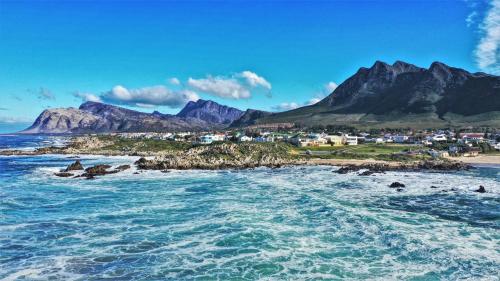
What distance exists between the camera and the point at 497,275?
64.9ft

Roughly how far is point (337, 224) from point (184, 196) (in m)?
17.3

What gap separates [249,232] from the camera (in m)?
27.8

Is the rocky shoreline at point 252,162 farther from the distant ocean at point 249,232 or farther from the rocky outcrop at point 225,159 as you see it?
the distant ocean at point 249,232

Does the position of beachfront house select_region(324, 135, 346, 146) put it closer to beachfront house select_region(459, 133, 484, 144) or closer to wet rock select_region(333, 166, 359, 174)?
beachfront house select_region(459, 133, 484, 144)

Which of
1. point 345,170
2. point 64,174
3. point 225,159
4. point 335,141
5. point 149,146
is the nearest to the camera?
point 64,174

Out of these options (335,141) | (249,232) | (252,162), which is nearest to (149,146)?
(335,141)

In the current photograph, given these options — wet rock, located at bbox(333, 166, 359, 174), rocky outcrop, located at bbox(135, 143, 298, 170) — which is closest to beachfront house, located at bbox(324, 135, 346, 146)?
rocky outcrop, located at bbox(135, 143, 298, 170)

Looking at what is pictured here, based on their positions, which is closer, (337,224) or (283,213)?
(337,224)

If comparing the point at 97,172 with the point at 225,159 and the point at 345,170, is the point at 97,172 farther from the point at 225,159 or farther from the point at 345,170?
the point at 345,170

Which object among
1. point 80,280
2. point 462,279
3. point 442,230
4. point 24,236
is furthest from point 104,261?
point 442,230

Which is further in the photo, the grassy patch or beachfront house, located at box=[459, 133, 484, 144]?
the grassy patch

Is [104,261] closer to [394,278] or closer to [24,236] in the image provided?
[24,236]

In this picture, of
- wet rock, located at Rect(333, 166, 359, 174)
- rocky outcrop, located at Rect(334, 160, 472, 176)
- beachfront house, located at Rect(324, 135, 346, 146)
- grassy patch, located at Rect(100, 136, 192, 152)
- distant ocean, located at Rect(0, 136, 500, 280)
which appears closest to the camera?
distant ocean, located at Rect(0, 136, 500, 280)

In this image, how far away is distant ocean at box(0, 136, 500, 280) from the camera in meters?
20.8
